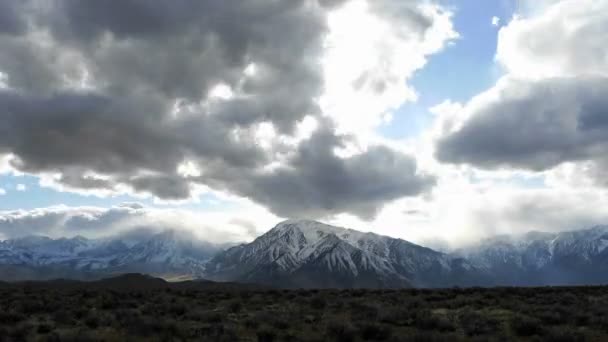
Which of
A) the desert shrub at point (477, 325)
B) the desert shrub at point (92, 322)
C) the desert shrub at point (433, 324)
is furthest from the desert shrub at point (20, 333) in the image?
the desert shrub at point (477, 325)

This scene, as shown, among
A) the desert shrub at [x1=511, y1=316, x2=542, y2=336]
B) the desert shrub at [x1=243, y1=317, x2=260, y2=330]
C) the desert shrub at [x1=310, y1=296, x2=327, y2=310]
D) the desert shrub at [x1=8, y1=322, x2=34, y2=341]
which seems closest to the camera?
the desert shrub at [x1=8, y1=322, x2=34, y2=341]

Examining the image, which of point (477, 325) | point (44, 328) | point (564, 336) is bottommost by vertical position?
point (44, 328)

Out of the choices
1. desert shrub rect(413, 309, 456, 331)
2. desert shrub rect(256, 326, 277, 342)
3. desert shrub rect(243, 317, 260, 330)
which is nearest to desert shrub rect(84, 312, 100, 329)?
desert shrub rect(243, 317, 260, 330)

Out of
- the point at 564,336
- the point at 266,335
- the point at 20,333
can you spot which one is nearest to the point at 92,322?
the point at 20,333

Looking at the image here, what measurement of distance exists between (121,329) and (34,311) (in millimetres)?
10813

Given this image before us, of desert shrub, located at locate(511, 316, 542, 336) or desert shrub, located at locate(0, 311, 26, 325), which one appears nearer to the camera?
desert shrub, located at locate(511, 316, 542, 336)

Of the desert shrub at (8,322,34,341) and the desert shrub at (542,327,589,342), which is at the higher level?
the desert shrub at (542,327,589,342)

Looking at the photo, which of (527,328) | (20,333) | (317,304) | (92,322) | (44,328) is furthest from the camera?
(317,304)

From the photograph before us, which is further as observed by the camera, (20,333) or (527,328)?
(527,328)

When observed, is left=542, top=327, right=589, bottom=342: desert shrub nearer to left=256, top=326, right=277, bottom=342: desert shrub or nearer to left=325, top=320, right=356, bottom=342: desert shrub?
left=325, top=320, right=356, bottom=342: desert shrub

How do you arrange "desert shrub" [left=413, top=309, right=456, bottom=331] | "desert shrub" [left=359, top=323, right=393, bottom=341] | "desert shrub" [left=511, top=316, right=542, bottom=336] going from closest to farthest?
"desert shrub" [left=359, top=323, right=393, bottom=341], "desert shrub" [left=511, top=316, right=542, bottom=336], "desert shrub" [left=413, top=309, right=456, bottom=331]

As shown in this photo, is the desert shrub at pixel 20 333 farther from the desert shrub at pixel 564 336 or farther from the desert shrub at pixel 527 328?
the desert shrub at pixel 527 328

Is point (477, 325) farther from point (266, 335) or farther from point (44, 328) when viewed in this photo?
point (44, 328)

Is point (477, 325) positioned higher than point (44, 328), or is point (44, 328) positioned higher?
point (477, 325)
